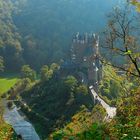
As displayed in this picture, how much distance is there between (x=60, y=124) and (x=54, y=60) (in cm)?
4678

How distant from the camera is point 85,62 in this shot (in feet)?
216

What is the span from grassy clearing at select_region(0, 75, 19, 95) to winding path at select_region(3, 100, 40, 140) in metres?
14.1

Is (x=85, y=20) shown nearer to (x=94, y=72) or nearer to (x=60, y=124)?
(x=94, y=72)

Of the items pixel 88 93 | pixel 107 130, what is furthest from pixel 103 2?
pixel 107 130

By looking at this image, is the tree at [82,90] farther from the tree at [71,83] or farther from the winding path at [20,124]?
the winding path at [20,124]

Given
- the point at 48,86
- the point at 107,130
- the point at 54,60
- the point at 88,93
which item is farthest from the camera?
the point at 54,60

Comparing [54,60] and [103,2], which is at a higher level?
[103,2]

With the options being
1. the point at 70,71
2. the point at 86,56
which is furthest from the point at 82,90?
the point at 86,56

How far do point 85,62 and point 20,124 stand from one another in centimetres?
1504

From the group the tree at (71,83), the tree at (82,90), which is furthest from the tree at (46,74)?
the tree at (82,90)

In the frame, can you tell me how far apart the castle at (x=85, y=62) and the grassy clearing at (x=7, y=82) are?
48.3 feet

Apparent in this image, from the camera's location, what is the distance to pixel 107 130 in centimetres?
970

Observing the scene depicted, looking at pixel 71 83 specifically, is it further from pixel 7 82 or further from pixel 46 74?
pixel 7 82

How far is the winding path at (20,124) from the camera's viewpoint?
1929 inches
